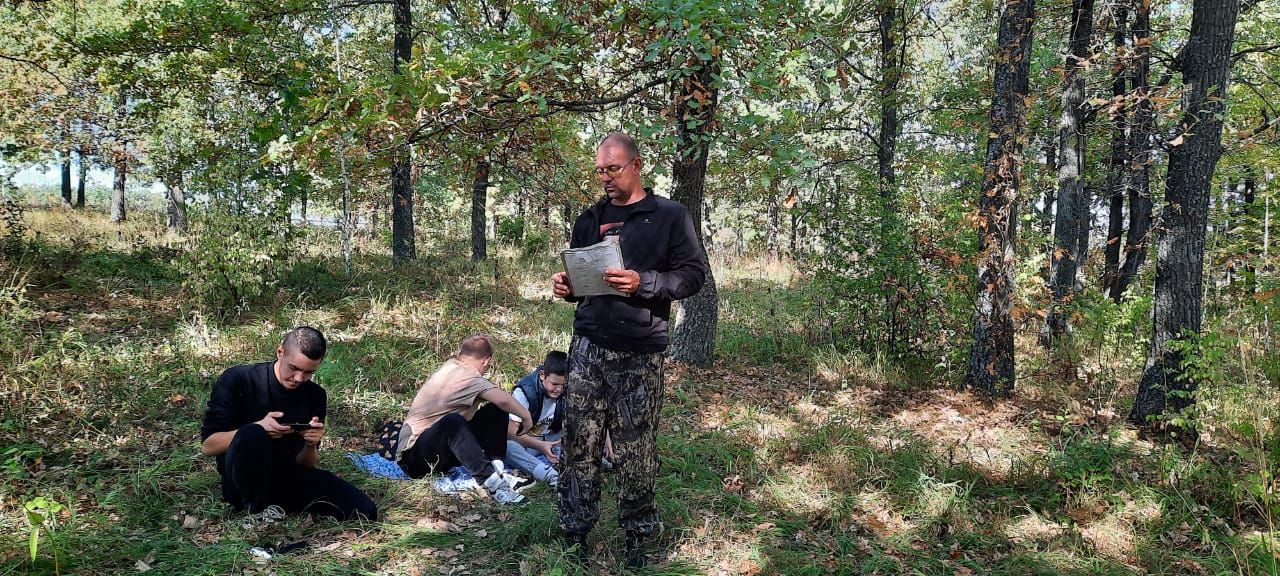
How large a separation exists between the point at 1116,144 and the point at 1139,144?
0.25 metres

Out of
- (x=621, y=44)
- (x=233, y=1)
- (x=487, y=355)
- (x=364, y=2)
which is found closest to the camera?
(x=487, y=355)

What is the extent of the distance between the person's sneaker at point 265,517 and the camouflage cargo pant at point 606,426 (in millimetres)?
1642

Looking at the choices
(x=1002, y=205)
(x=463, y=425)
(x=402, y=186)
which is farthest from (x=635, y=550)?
(x=402, y=186)

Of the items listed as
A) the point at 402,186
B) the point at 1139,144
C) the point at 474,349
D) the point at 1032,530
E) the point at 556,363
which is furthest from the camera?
the point at 402,186

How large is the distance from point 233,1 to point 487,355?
20.3 ft

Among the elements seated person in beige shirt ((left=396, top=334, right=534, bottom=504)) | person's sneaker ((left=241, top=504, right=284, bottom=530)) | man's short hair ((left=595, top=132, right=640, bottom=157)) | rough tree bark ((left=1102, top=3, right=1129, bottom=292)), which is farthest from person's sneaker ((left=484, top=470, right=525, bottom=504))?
rough tree bark ((left=1102, top=3, right=1129, bottom=292))

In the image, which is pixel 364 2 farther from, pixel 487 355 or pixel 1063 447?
pixel 1063 447

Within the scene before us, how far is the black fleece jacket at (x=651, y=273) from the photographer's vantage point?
318 cm

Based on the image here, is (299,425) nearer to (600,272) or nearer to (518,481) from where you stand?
(518,481)

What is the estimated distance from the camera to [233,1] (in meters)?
8.03

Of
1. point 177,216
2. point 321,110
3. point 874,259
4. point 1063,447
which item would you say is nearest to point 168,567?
point 321,110

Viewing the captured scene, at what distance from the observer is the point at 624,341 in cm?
321

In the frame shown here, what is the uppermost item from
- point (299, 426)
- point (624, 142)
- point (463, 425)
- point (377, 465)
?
point (624, 142)

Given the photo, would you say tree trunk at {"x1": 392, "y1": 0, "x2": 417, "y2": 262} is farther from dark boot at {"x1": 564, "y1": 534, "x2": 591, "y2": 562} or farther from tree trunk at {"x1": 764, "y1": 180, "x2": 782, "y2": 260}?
dark boot at {"x1": 564, "y1": 534, "x2": 591, "y2": 562}
